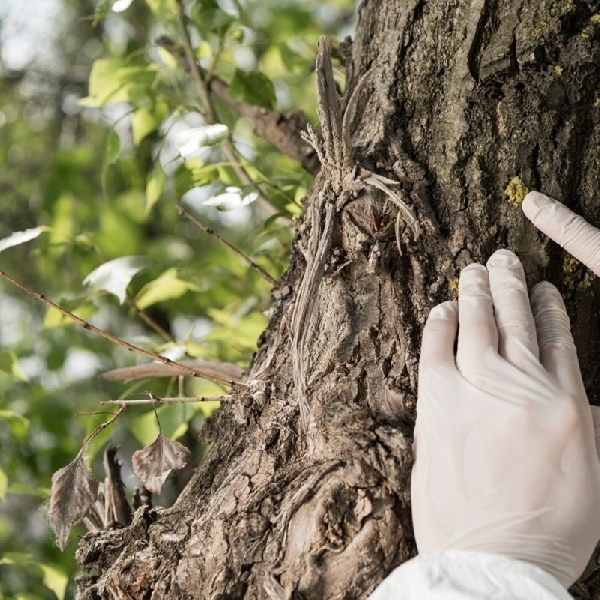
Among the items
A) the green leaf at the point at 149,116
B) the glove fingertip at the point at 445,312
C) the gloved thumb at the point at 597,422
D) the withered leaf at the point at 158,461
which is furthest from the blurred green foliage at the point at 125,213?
the gloved thumb at the point at 597,422

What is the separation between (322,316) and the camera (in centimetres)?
93

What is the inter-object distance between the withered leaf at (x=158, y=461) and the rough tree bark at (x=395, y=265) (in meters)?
0.05

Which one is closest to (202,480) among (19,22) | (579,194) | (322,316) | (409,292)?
(322,316)

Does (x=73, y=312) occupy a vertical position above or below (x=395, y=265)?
below

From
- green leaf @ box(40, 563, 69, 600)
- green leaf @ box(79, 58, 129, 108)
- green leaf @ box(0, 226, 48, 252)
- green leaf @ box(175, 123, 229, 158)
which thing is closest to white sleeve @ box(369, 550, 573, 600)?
green leaf @ box(175, 123, 229, 158)

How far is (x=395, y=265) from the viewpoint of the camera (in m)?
0.90

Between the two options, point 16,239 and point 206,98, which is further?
point 206,98

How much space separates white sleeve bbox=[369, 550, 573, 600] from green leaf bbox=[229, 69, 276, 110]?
3.36 feet

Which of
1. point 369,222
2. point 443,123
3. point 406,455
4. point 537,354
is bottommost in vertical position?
point 406,455

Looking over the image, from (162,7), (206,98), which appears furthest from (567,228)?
(162,7)

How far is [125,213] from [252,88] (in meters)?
1.31

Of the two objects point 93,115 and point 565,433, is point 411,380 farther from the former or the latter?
point 93,115

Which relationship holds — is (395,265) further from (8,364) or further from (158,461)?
(8,364)

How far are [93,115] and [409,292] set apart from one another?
9.91 feet
